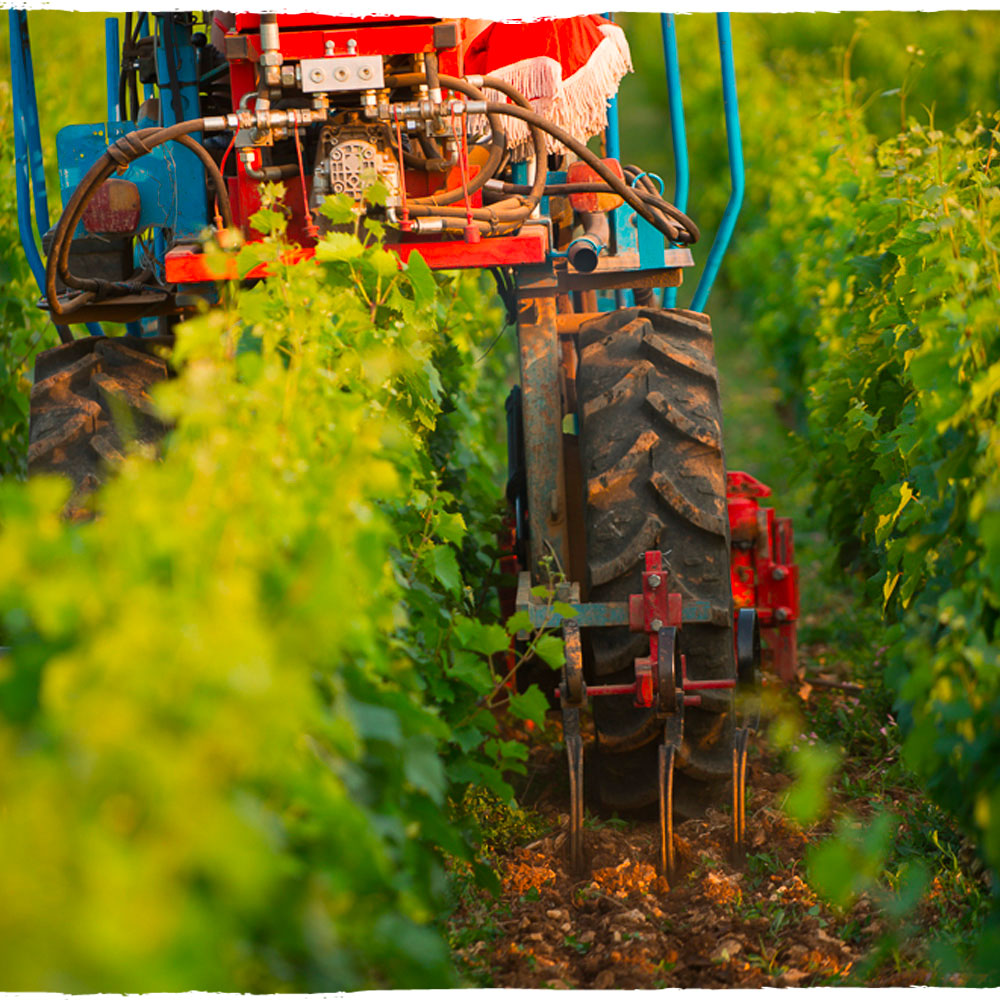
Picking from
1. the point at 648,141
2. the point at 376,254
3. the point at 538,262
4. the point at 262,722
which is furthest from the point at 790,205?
the point at 648,141

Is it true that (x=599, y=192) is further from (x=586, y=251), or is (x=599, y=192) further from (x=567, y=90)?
(x=567, y=90)

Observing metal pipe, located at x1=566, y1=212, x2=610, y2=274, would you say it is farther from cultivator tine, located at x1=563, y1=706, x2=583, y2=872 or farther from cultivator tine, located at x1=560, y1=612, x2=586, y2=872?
cultivator tine, located at x1=563, y1=706, x2=583, y2=872

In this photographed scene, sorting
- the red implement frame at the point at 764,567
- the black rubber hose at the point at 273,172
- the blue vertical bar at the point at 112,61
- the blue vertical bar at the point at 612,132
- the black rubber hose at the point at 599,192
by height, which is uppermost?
the blue vertical bar at the point at 112,61

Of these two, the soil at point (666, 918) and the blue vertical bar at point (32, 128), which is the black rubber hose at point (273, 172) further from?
the soil at point (666, 918)

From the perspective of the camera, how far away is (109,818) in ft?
4.98

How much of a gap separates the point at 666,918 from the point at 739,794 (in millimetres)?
415

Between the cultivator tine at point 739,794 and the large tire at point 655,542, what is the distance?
0.07 metres

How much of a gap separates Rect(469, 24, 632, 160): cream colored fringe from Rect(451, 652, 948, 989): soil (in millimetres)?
2132

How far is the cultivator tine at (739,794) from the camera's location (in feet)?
11.8

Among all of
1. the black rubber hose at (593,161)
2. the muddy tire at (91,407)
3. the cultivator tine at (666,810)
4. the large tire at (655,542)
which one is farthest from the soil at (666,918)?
the black rubber hose at (593,161)

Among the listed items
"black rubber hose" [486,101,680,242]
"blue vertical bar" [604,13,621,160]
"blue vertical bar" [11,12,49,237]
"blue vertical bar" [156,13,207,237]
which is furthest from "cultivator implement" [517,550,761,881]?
"blue vertical bar" [11,12,49,237]

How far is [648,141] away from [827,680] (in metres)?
17.6

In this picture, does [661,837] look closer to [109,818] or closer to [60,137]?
[109,818]

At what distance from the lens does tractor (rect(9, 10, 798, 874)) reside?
3.58 metres
